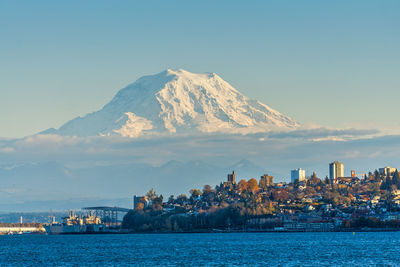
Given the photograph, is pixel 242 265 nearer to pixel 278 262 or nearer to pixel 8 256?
pixel 278 262

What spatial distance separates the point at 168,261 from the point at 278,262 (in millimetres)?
14317

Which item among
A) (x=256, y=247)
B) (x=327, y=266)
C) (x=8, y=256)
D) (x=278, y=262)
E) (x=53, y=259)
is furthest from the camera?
(x=256, y=247)

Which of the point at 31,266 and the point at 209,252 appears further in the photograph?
the point at 209,252

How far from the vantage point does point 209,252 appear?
387 ft

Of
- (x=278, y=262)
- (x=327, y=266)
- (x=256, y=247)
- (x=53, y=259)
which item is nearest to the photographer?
(x=327, y=266)

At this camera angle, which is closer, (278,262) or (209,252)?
(278,262)

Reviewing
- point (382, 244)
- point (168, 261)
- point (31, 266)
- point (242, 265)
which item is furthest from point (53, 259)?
point (382, 244)

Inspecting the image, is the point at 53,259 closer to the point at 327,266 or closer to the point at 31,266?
the point at 31,266

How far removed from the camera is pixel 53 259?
111m

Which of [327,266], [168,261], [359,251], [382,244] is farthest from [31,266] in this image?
[382,244]

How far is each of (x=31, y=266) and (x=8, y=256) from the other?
23099mm

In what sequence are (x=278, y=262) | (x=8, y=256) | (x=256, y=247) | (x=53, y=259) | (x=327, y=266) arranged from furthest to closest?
(x=256, y=247) < (x=8, y=256) < (x=53, y=259) < (x=278, y=262) < (x=327, y=266)

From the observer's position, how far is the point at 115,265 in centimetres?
9819

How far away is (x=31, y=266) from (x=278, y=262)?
1208 inches
